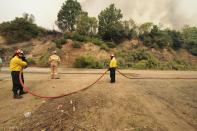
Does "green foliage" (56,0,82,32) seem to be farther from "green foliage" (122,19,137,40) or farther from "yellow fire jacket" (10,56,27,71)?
"yellow fire jacket" (10,56,27,71)

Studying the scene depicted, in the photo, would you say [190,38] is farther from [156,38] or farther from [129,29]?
[129,29]

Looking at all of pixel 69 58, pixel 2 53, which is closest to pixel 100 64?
pixel 69 58

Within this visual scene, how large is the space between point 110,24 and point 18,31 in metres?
18.2

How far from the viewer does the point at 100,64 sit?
97.1 feet

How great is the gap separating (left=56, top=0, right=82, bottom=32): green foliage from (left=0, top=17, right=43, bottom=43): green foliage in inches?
385

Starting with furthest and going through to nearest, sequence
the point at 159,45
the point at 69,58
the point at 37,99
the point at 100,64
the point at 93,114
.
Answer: the point at 159,45 → the point at 69,58 → the point at 100,64 → the point at 37,99 → the point at 93,114

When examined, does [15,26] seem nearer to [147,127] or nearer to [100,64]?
[100,64]

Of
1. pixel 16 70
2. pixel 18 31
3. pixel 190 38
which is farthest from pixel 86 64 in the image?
pixel 190 38

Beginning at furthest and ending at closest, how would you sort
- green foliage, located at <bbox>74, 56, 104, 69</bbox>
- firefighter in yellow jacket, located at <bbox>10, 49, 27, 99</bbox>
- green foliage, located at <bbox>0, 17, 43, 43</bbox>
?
green foliage, located at <bbox>0, 17, 43, 43</bbox> → green foliage, located at <bbox>74, 56, 104, 69</bbox> → firefighter in yellow jacket, located at <bbox>10, 49, 27, 99</bbox>

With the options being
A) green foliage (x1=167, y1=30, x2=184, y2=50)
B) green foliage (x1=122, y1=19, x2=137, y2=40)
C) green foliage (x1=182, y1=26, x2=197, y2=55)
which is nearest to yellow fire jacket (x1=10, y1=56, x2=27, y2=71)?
green foliage (x1=122, y1=19, x2=137, y2=40)

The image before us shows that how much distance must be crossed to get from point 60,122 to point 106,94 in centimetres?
355

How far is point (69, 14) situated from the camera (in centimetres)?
5612

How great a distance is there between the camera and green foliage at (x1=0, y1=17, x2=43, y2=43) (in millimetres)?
45156

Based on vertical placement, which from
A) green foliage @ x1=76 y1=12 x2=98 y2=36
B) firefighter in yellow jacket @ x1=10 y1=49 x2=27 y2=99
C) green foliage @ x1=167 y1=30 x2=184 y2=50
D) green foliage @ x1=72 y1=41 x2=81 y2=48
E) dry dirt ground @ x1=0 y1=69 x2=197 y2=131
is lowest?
dry dirt ground @ x1=0 y1=69 x2=197 y2=131
